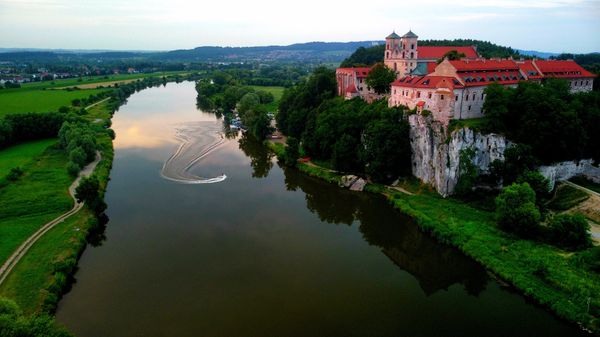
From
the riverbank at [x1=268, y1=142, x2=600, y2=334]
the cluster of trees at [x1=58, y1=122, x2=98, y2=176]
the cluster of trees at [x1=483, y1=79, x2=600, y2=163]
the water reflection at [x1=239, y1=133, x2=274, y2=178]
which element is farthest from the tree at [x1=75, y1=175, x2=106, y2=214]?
the cluster of trees at [x1=483, y1=79, x2=600, y2=163]

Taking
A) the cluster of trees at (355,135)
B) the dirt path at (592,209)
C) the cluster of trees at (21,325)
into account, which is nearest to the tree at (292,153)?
the cluster of trees at (355,135)

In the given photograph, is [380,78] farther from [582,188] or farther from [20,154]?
[20,154]

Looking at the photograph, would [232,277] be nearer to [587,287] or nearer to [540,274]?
[540,274]

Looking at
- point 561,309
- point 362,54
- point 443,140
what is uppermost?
point 362,54

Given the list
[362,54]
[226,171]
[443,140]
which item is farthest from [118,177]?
[362,54]

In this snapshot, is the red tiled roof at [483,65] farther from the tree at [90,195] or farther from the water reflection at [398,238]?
the tree at [90,195]

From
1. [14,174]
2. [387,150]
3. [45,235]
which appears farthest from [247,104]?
[45,235]

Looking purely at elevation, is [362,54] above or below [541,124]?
above
